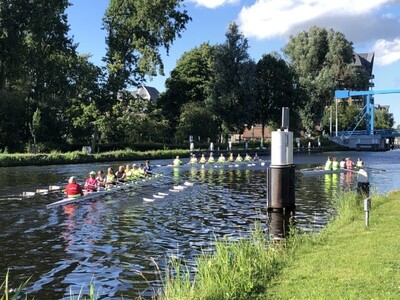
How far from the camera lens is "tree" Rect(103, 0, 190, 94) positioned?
2820 inches

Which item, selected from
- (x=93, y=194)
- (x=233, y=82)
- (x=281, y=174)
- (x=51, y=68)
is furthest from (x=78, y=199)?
(x=233, y=82)

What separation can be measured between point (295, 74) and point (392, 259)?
8701 cm

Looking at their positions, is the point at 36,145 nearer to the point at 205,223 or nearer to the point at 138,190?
the point at 138,190

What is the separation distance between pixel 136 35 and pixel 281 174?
5879cm

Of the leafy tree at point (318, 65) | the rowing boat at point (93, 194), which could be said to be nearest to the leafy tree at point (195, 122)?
the leafy tree at point (318, 65)

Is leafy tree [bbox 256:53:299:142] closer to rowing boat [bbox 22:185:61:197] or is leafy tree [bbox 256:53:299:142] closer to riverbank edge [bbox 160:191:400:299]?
rowing boat [bbox 22:185:61:197]

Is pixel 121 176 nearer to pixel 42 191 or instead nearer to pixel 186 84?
pixel 42 191

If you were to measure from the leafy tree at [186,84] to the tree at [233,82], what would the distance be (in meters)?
6.79

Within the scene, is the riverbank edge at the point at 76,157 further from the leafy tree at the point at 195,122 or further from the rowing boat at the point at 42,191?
Answer: the rowing boat at the point at 42,191

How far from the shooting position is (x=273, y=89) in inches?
3524

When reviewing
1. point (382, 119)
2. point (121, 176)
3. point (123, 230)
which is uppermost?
point (382, 119)

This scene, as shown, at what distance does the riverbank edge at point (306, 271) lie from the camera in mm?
8375

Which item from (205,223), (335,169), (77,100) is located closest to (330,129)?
(77,100)

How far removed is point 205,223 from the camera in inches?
770
